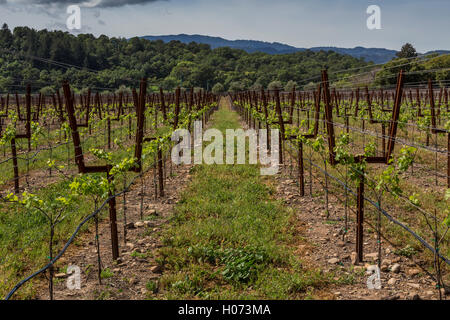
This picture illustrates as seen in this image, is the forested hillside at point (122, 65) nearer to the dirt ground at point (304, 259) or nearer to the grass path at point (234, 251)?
the grass path at point (234, 251)

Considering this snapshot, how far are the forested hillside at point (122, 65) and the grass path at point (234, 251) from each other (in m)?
6.00

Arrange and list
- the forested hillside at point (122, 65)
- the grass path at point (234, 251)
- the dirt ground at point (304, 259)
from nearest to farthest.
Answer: the dirt ground at point (304, 259), the grass path at point (234, 251), the forested hillside at point (122, 65)

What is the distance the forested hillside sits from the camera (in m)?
17.3

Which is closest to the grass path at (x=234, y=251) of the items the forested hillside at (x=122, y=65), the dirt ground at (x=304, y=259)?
the dirt ground at (x=304, y=259)

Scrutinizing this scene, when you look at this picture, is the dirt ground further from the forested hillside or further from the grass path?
the forested hillside

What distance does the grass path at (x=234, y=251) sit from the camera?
4.50 metres

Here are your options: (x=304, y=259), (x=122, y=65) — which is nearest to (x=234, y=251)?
(x=304, y=259)

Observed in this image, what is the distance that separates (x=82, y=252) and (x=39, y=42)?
84431 mm

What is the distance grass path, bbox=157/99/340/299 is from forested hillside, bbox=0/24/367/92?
6.00 m

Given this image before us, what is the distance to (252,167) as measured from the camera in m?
10.8

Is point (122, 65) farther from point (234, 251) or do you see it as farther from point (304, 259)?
point (304, 259)
